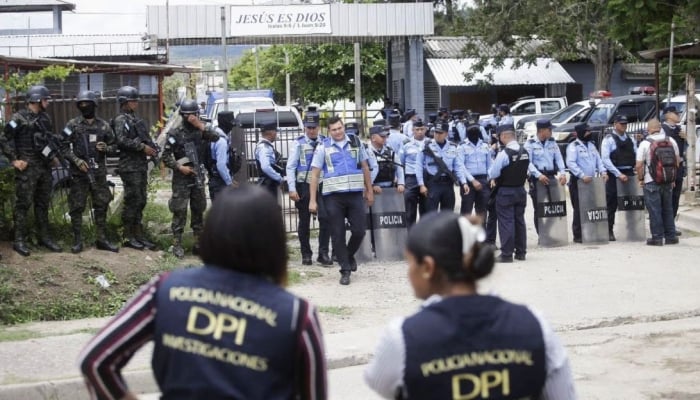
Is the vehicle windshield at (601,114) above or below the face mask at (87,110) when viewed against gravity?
→ above

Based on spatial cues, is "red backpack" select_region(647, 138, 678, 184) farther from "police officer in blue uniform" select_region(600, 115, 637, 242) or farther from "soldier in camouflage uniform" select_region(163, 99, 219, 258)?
"soldier in camouflage uniform" select_region(163, 99, 219, 258)

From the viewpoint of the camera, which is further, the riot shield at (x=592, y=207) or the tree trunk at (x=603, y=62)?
the tree trunk at (x=603, y=62)

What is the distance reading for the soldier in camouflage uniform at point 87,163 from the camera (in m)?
12.0

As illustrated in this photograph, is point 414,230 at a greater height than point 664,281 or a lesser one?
greater

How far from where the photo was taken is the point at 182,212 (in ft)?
42.0

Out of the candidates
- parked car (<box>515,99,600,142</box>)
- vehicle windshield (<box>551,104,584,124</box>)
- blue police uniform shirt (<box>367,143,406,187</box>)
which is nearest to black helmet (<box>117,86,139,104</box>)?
blue police uniform shirt (<box>367,143,406,187</box>)

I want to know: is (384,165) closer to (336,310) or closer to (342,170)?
(342,170)

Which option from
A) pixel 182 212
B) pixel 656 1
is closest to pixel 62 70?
pixel 182 212

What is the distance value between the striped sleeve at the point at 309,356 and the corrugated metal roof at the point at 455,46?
37541 mm

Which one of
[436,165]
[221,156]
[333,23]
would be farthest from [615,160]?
[333,23]

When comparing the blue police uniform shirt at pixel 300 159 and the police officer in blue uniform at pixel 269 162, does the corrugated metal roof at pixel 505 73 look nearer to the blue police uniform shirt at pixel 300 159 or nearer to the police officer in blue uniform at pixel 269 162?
the police officer in blue uniform at pixel 269 162

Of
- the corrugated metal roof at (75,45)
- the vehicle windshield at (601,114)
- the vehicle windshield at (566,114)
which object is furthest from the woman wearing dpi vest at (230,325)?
the corrugated metal roof at (75,45)

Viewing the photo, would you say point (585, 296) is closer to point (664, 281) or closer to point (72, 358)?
point (664, 281)

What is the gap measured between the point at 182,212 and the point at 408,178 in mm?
3189
